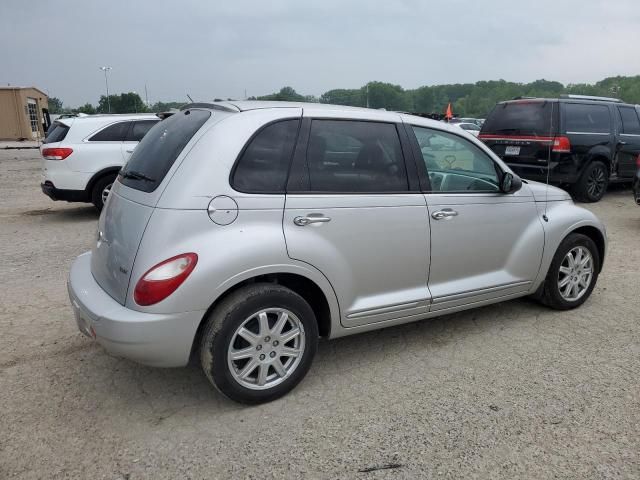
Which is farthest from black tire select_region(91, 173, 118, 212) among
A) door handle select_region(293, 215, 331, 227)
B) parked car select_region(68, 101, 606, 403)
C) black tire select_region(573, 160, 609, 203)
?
black tire select_region(573, 160, 609, 203)

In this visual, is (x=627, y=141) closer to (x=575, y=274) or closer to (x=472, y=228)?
(x=575, y=274)

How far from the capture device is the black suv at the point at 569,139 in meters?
9.12

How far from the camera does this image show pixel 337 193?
3203 mm

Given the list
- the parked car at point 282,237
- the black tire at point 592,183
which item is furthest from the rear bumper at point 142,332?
the black tire at point 592,183

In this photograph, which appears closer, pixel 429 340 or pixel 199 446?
pixel 199 446

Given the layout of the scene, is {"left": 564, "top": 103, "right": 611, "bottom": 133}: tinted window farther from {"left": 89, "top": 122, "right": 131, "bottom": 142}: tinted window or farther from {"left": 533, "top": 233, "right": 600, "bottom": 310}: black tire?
{"left": 89, "top": 122, "right": 131, "bottom": 142}: tinted window

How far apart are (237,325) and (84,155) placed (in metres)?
6.53

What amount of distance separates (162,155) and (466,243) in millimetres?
2170

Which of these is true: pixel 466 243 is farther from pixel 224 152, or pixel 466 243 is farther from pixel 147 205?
pixel 147 205

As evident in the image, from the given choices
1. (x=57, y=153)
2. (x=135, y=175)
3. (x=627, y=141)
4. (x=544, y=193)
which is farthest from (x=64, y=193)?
(x=627, y=141)

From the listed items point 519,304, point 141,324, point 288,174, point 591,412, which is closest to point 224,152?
point 288,174

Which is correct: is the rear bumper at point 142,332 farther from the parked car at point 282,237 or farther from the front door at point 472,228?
the front door at point 472,228

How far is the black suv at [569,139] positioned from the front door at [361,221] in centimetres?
634

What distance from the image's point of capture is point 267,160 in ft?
9.92
